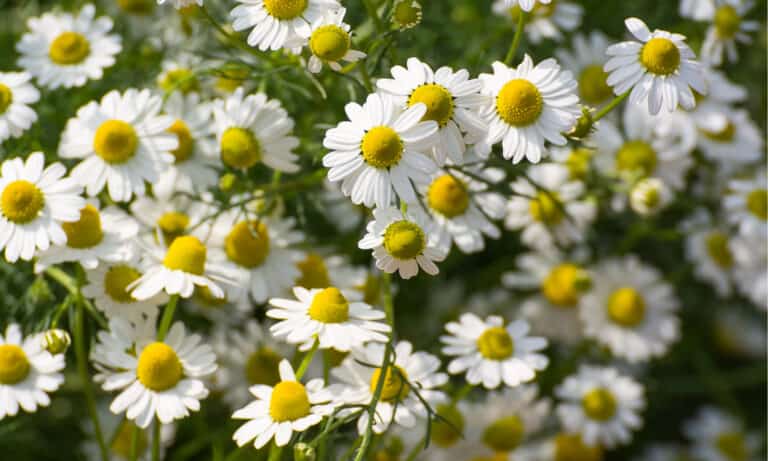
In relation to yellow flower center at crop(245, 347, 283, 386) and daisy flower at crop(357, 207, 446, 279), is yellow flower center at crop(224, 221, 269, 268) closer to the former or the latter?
yellow flower center at crop(245, 347, 283, 386)

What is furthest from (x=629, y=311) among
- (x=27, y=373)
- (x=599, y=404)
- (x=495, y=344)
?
(x=27, y=373)

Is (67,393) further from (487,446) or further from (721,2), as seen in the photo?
(721,2)

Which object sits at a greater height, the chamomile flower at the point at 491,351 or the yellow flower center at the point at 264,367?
the chamomile flower at the point at 491,351

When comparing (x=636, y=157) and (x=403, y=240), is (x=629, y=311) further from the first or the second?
(x=403, y=240)

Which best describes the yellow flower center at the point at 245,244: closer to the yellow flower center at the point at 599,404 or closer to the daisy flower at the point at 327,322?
the daisy flower at the point at 327,322

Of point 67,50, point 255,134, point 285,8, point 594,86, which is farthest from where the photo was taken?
point 594,86

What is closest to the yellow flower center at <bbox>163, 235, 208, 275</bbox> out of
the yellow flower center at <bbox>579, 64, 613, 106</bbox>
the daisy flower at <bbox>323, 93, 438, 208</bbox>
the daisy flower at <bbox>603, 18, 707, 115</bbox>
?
the daisy flower at <bbox>323, 93, 438, 208</bbox>

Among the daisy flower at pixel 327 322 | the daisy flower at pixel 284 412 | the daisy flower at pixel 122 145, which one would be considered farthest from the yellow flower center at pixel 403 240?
the daisy flower at pixel 122 145
